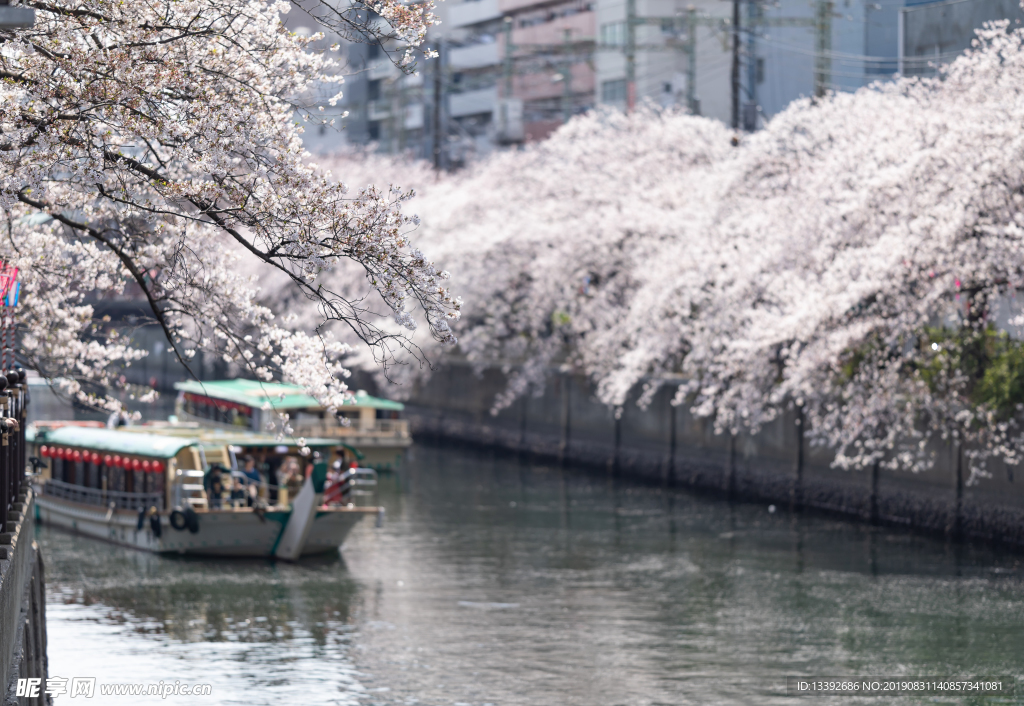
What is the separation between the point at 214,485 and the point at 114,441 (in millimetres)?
3510

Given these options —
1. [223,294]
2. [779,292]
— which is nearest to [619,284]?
[779,292]

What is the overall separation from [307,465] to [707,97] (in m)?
36.9

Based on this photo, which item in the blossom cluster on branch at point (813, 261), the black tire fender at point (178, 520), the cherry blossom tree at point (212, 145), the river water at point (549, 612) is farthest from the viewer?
the black tire fender at point (178, 520)

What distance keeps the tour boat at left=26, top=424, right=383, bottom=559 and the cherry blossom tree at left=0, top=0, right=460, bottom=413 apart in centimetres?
1620

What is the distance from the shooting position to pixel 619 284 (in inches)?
1838

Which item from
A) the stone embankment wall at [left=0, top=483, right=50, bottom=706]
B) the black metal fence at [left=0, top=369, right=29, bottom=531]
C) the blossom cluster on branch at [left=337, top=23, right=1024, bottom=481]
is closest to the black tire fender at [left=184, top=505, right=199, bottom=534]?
the stone embankment wall at [left=0, top=483, right=50, bottom=706]

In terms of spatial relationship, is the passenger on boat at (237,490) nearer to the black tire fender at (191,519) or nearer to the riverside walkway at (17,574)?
the black tire fender at (191,519)

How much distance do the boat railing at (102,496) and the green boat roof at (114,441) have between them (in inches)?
36.1

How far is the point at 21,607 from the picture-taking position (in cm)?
1352

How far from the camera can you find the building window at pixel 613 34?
2756 inches

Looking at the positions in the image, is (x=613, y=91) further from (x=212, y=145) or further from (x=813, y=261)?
(x=212, y=145)

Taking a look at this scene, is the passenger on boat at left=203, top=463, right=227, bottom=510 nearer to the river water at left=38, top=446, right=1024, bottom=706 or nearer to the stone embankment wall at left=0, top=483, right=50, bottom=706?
the river water at left=38, top=446, right=1024, bottom=706

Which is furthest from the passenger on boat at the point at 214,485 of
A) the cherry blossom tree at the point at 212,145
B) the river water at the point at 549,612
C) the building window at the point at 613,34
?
the building window at the point at 613,34

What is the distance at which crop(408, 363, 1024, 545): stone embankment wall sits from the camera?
31.4 metres
